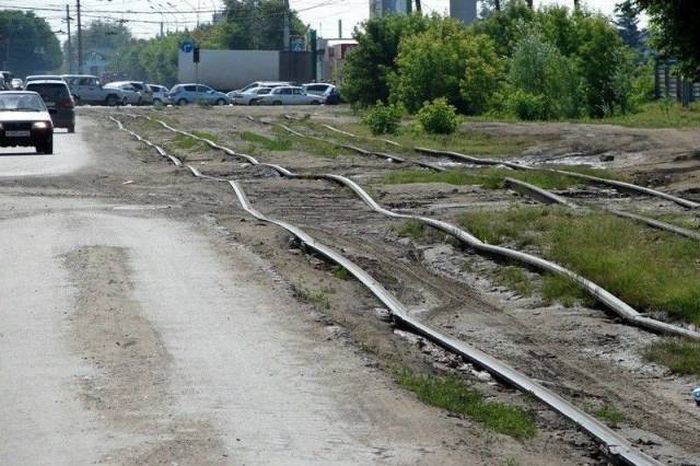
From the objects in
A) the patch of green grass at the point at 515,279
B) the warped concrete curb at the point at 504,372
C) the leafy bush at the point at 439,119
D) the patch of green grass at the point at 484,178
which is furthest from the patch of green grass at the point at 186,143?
the patch of green grass at the point at 515,279

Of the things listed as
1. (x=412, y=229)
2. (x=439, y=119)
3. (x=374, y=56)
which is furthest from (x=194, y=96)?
(x=412, y=229)

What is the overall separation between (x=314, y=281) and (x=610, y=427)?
5530 mm

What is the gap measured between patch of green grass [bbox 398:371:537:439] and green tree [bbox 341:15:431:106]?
54690 millimetres

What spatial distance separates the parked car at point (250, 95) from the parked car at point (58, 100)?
34713 millimetres

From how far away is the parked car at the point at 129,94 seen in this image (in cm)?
8512

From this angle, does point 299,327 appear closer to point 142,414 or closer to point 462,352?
point 462,352

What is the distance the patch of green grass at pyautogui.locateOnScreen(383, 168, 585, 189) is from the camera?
882 inches

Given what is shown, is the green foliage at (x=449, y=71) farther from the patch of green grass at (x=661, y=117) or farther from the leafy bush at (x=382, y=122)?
the leafy bush at (x=382, y=122)

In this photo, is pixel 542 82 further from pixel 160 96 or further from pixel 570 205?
pixel 160 96

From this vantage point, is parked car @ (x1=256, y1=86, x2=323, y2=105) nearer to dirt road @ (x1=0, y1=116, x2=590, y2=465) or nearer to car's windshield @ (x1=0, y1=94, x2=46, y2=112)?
car's windshield @ (x1=0, y1=94, x2=46, y2=112)

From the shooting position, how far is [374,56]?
64.8 metres

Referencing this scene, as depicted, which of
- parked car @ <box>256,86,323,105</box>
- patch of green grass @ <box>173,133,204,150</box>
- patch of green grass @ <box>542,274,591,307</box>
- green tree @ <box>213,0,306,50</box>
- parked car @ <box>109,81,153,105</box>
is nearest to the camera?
patch of green grass @ <box>542,274,591,307</box>

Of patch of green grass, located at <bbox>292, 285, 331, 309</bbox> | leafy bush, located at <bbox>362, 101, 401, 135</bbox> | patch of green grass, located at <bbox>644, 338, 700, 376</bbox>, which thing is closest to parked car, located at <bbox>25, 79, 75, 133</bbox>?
leafy bush, located at <bbox>362, 101, 401, 135</bbox>

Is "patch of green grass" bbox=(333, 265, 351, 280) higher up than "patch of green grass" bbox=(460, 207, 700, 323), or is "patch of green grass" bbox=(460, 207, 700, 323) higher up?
"patch of green grass" bbox=(460, 207, 700, 323)
